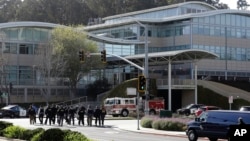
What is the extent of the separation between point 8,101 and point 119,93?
49.2 feet

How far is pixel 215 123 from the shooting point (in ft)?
77.9

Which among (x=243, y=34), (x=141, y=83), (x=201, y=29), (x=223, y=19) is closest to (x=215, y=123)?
(x=141, y=83)

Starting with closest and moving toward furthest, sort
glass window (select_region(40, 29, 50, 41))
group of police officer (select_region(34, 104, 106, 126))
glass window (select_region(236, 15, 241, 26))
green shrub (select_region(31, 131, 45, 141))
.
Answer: green shrub (select_region(31, 131, 45, 141)) → group of police officer (select_region(34, 104, 106, 126)) → glass window (select_region(40, 29, 50, 41)) → glass window (select_region(236, 15, 241, 26))

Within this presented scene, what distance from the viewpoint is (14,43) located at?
74438 mm

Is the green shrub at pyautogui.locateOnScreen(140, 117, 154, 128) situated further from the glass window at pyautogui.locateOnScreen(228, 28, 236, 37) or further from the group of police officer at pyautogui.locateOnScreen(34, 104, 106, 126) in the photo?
the glass window at pyautogui.locateOnScreen(228, 28, 236, 37)

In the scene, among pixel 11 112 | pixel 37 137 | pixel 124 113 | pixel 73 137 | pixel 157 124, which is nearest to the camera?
pixel 73 137

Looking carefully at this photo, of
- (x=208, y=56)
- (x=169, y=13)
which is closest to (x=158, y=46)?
(x=169, y=13)

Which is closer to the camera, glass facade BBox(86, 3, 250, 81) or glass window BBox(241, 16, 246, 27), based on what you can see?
glass facade BBox(86, 3, 250, 81)

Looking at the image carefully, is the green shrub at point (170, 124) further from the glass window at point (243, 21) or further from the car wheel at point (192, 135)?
the glass window at point (243, 21)

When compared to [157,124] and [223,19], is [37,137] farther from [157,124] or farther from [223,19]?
[223,19]

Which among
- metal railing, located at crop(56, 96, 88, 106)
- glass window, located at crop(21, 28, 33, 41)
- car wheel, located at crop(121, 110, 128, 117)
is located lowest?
car wheel, located at crop(121, 110, 128, 117)

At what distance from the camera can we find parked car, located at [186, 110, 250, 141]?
22969 millimetres

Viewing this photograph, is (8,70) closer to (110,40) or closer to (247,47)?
(110,40)

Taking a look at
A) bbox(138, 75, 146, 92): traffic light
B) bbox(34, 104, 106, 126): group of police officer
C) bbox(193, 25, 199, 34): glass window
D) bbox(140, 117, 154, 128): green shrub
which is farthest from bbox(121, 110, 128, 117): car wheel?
bbox(193, 25, 199, 34): glass window
